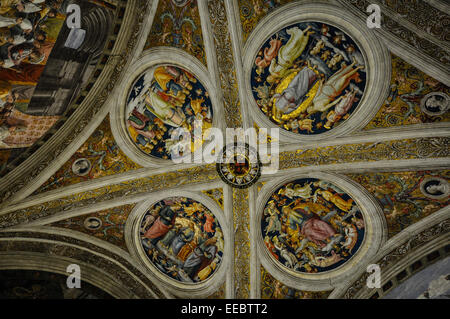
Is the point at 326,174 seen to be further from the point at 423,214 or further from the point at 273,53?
the point at 273,53

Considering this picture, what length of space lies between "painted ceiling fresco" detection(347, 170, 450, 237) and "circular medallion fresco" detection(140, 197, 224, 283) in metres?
3.89

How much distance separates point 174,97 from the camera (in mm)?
9109

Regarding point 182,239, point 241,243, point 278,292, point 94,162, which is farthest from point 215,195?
point 94,162

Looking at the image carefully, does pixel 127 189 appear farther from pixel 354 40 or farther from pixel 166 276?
pixel 354 40

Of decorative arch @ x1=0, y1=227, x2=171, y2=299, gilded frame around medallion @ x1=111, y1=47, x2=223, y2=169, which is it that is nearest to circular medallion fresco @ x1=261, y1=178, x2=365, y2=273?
gilded frame around medallion @ x1=111, y1=47, x2=223, y2=169

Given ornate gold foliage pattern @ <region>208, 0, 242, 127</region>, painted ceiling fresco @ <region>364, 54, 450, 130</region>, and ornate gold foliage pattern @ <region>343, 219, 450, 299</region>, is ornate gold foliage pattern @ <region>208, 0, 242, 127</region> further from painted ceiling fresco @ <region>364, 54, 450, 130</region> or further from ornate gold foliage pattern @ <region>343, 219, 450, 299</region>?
ornate gold foliage pattern @ <region>343, 219, 450, 299</region>

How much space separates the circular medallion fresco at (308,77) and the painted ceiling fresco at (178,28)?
4.64 ft

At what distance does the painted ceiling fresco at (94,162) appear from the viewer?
9.41 metres

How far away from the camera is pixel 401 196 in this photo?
8391 millimetres

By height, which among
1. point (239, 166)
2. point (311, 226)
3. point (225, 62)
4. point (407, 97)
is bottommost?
point (311, 226)

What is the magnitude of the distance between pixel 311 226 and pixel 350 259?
118 cm

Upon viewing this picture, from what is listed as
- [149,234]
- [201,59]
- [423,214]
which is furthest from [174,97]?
[423,214]

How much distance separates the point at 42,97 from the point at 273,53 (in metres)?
5.08
